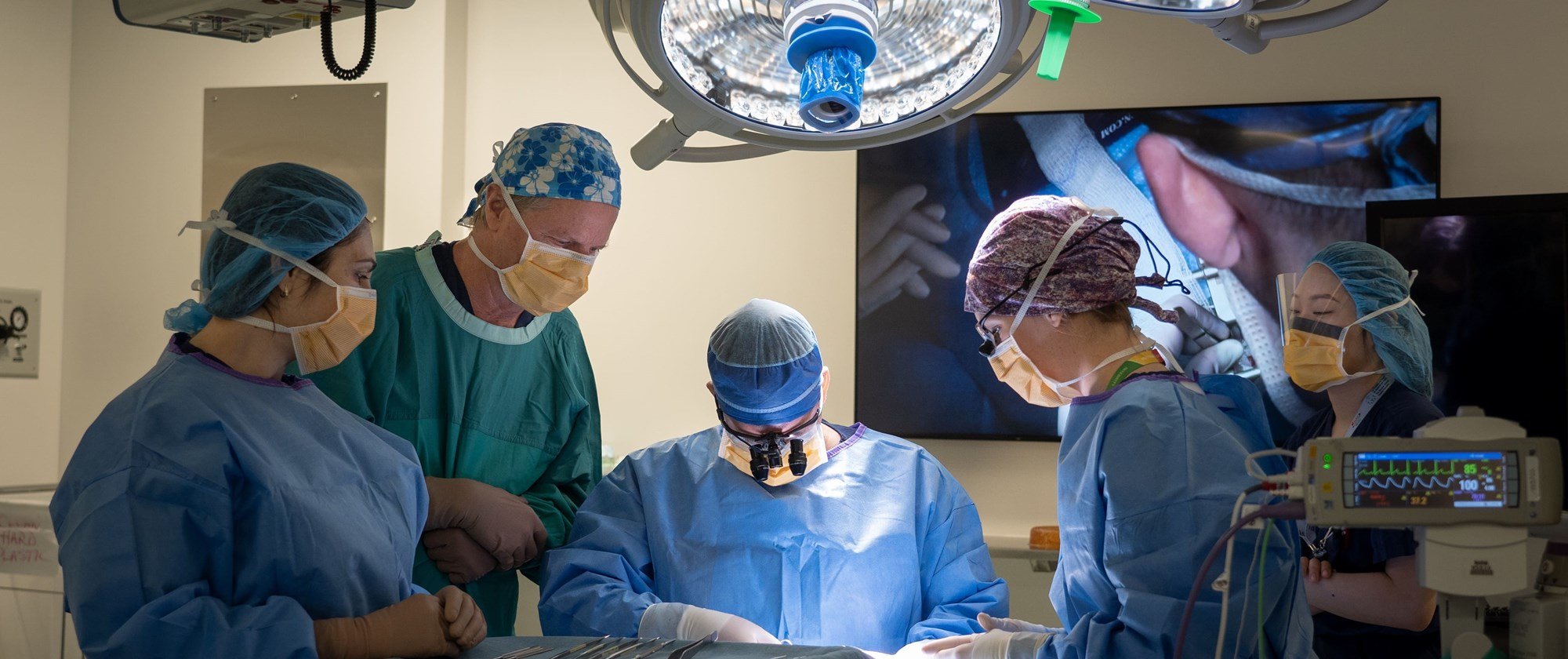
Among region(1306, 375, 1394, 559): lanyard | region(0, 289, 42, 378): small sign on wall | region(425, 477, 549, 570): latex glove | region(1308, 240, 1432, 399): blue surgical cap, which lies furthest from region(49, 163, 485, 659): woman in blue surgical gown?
region(0, 289, 42, 378): small sign on wall

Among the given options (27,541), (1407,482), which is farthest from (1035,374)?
(27,541)

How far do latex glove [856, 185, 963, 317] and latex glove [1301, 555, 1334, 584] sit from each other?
1.35 meters

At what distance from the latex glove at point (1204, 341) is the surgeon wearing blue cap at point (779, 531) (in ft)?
4.02

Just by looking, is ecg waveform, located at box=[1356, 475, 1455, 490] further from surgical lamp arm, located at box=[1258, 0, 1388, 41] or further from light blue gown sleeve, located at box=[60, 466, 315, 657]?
light blue gown sleeve, located at box=[60, 466, 315, 657]

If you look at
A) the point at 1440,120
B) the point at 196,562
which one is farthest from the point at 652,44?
the point at 1440,120

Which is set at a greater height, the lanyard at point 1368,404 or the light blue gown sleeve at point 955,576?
the lanyard at point 1368,404

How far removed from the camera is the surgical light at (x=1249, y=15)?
38.4 inches

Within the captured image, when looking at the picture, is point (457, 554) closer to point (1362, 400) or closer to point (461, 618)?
point (461, 618)

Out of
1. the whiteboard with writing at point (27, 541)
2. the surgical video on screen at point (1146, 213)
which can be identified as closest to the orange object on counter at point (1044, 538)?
the surgical video on screen at point (1146, 213)

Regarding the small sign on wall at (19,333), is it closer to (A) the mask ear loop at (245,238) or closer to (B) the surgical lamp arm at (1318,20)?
(A) the mask ear loop at (245,238)

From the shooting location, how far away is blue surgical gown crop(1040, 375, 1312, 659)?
4.67ft

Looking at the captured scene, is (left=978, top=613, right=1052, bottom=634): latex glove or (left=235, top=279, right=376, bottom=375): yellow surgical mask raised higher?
(left=235, top=279, right=376, bottom=375): yellow surgical mask

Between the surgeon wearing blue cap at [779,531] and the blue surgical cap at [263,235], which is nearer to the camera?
the blue surgical cap at [263,235]

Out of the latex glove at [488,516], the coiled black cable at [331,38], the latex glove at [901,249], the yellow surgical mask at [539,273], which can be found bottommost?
the latex glove at [488,516]
